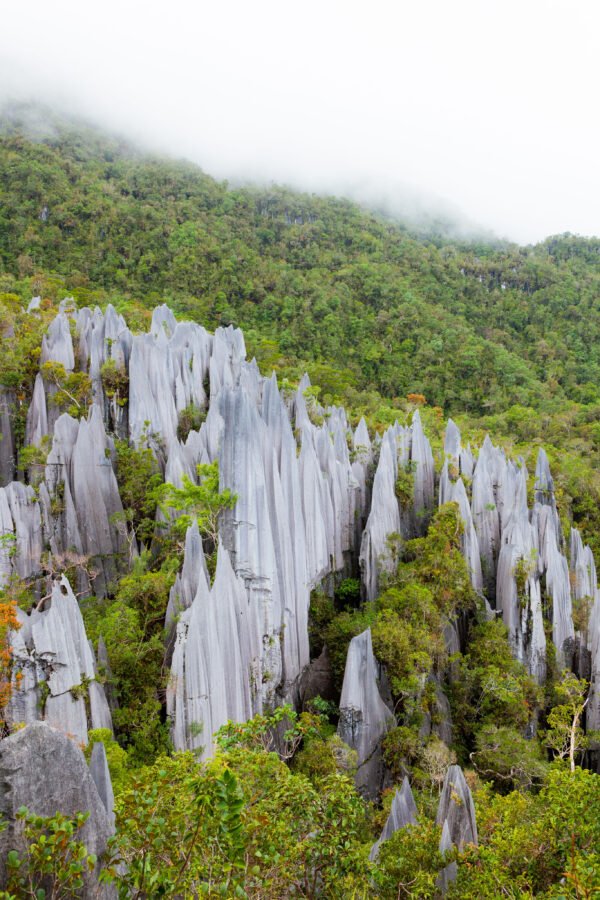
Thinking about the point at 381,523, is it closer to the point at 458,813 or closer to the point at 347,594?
the point at 347,594

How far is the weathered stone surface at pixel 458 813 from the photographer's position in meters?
9.04

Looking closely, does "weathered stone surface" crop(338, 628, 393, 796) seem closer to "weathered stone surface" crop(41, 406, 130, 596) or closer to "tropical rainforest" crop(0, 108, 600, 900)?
"tropical rainforest" crop(0, 108, 600, 900)

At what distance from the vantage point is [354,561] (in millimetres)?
22484

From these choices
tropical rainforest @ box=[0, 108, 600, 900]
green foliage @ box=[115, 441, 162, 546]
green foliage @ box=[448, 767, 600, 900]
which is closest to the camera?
tropical rainforest @ box=[0, 108, 600, 900]

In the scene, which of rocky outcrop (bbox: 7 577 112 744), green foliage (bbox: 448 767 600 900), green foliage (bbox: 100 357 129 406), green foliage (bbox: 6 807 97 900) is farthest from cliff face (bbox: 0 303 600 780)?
green foliage (bbox: 6 807 97 900)

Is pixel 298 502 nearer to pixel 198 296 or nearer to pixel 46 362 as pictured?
pixel 46 362

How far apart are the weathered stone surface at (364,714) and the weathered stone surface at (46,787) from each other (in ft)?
36.8

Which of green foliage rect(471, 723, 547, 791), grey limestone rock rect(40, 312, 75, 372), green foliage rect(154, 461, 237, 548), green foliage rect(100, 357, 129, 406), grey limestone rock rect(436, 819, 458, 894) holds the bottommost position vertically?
green foliage rect(471, 723, 547, 791)

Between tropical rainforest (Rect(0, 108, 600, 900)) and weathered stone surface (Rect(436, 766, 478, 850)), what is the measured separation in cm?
47

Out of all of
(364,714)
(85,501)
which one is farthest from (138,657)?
(85,501)

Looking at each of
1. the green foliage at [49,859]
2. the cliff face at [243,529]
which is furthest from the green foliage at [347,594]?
the green foliage at [49,859]

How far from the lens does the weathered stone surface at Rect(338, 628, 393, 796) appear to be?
14883mm

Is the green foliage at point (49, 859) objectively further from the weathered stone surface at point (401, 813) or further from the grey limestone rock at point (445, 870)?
the weathered stone surface at point (401, 813)


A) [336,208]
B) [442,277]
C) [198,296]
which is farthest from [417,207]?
[198,296]
